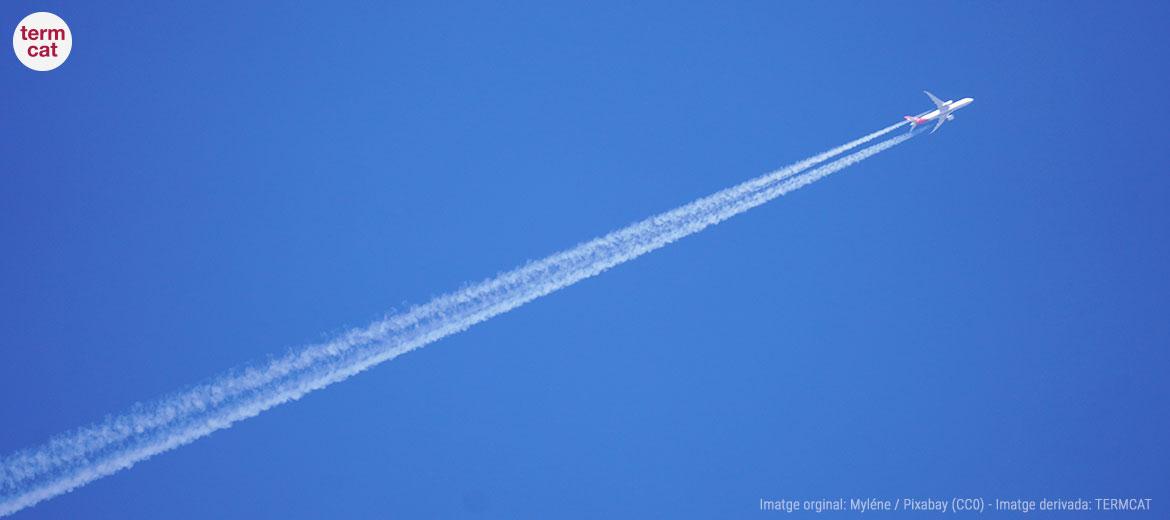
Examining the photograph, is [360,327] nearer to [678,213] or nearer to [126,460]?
[126,460]

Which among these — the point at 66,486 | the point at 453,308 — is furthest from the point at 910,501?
the point at 66,486

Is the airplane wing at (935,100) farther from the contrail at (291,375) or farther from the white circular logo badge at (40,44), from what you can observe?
the white circular logo badge at (40,44)

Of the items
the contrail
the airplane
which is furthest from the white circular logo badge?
the airplane

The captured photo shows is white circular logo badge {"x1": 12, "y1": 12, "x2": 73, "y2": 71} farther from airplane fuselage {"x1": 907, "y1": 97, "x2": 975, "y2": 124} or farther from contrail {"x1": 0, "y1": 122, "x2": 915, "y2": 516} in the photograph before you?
airplane fuselage {"x1": 907, "y1": 97, "x2": 975, "y2": 124}

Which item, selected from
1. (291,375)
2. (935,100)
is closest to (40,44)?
(291,375)

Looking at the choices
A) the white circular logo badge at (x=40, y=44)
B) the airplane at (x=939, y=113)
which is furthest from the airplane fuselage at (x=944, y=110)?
the white circular logo badge at (x=40, y=44)

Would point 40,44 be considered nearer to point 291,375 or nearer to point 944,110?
point 291,375
